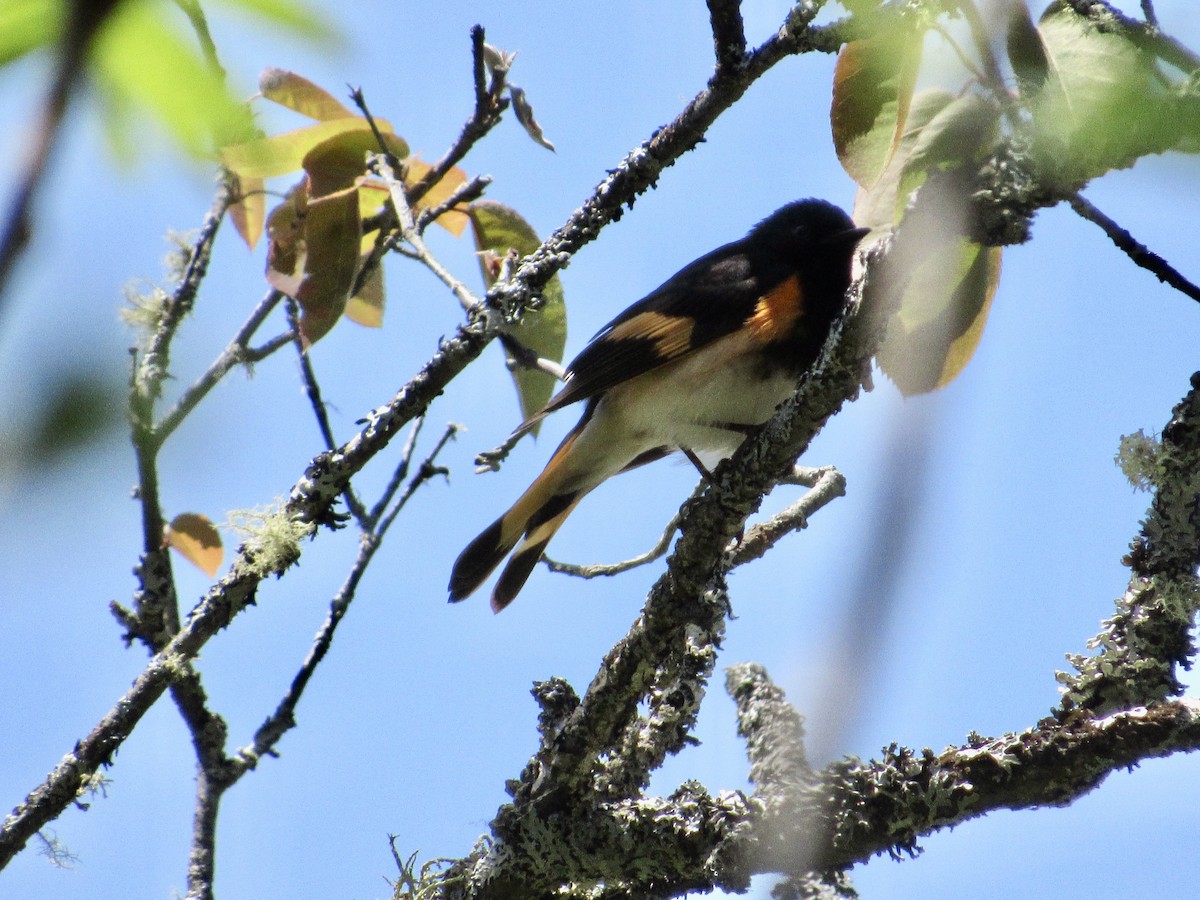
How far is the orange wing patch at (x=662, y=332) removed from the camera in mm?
4457

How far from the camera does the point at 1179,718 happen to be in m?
1.96

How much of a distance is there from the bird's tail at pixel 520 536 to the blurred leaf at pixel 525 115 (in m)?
1.60

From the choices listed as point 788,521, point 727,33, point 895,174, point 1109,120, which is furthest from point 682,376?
point 1109,120

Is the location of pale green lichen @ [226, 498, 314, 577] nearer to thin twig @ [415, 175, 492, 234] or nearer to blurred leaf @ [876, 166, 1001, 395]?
thin twig @ [415, 175, 492, 234]

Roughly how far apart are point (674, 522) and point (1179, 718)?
207 cm

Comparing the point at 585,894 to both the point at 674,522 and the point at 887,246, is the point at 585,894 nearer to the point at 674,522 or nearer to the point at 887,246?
the point at 674,522

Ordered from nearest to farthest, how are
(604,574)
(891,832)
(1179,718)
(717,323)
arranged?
(1179,718), (891,832), (604,574), (717,323)

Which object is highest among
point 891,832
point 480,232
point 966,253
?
point 480,232

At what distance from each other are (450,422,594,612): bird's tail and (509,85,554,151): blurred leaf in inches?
63.1

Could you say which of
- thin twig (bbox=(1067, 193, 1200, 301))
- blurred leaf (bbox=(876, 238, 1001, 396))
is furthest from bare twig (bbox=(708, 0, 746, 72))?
thin twig (bbox=(1067, 193, 1200, 301))

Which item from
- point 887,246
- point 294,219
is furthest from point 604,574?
point 887,246

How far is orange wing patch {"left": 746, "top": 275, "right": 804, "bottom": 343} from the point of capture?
436cm

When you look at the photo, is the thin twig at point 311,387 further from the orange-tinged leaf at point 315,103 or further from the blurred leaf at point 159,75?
the blurred leaf at point 159,75

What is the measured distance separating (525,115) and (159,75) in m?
2.96
